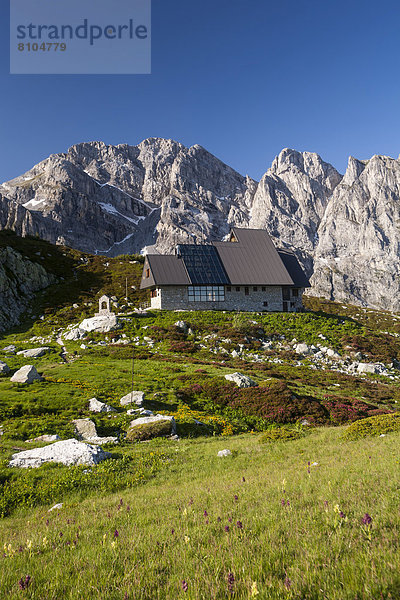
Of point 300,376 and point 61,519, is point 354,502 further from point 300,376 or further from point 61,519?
point 300,376

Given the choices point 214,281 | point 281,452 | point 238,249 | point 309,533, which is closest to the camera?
point 309,533

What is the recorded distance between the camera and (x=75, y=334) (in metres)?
43.4

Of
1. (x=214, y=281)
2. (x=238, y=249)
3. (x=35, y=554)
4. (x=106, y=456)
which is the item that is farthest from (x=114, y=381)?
(x=238, y=249)

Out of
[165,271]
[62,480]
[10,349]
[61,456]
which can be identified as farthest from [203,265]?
[62,480]

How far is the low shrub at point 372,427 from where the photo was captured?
14.7m

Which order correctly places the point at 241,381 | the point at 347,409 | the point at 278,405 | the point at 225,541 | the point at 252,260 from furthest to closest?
the point at 252,260 < the point at 241,381 < the point at 347,409 < the point at 278,405 < the point at 225,541

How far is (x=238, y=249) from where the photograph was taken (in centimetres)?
6712

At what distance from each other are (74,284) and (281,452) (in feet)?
210

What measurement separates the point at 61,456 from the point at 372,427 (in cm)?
1457

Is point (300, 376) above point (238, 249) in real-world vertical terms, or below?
below

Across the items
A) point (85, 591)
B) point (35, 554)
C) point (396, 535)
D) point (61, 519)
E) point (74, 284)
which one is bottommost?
point (61, 519)

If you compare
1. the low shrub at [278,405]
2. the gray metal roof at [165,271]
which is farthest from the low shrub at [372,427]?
the gray metal roof at [165,271]

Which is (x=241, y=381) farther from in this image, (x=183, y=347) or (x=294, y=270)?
(x=294, y=270)

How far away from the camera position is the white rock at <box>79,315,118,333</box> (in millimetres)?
44781
